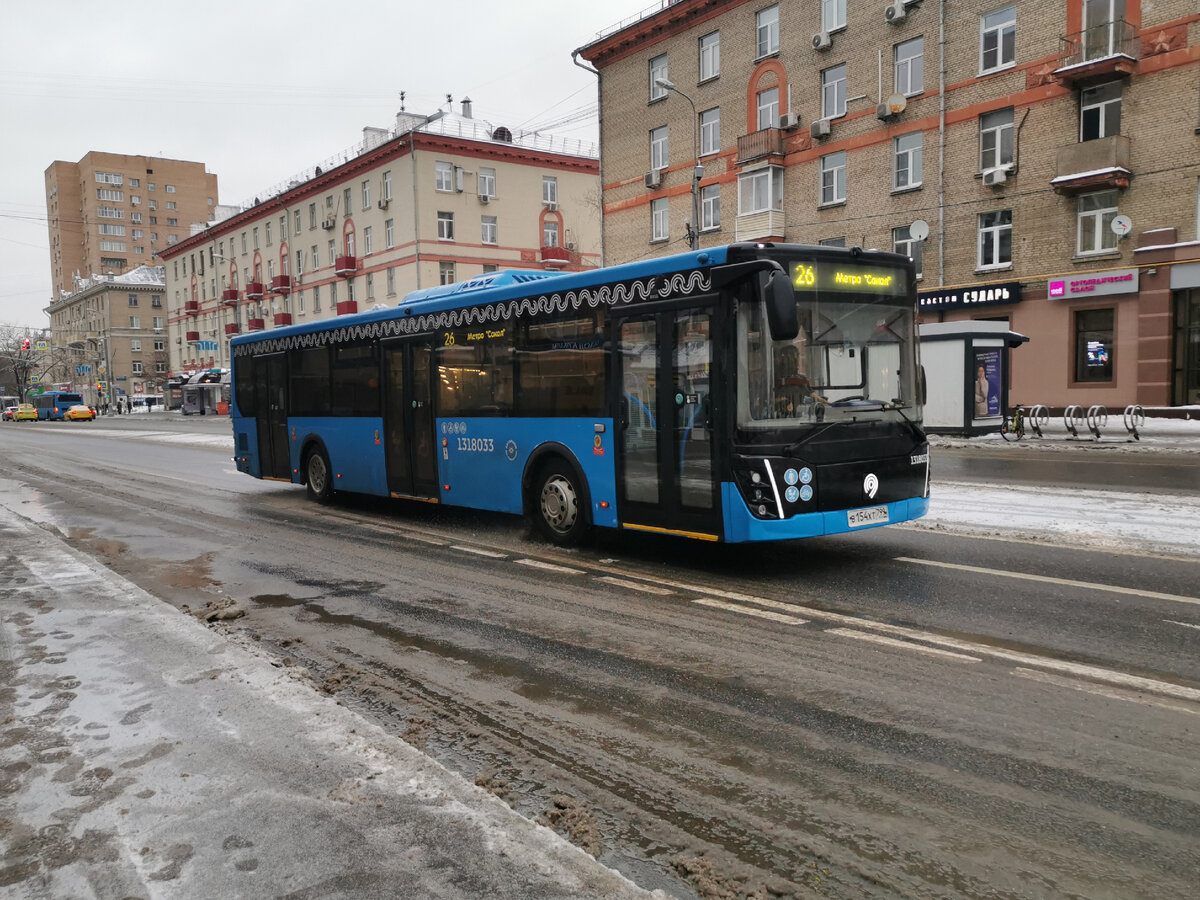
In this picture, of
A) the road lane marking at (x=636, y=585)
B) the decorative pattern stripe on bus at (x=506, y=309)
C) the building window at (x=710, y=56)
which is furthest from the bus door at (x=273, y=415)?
the building window at (x=710, y=56)

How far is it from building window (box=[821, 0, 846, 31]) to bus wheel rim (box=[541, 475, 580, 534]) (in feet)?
96.2

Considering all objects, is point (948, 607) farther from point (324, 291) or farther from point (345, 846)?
point (324, 291)

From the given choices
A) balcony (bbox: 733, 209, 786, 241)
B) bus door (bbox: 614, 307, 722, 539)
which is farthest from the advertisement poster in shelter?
bus door (bbox: 614, 307, 722, 539)

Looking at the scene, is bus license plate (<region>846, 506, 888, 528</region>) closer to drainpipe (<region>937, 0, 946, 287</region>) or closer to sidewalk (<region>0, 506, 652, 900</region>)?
sidewalk (<region>0, 506, 652, 900</region>)

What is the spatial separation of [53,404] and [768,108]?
71098 mm

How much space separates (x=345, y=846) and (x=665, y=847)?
1.10 m

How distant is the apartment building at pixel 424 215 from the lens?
5331 centimetres

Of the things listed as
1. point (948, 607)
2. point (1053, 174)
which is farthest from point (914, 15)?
point (948, 607)

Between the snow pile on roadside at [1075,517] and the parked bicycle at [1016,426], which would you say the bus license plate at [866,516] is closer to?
the snow pile on roadside at [1075,517]

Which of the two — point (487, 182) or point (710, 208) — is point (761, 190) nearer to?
point (710, 208)

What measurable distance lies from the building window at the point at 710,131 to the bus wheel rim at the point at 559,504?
31559 mm

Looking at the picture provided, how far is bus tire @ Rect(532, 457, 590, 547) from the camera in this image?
905 centimetres

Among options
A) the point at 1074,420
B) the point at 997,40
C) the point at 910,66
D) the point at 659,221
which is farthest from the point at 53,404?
the point at 1074,420

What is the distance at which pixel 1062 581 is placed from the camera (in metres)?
7.00
